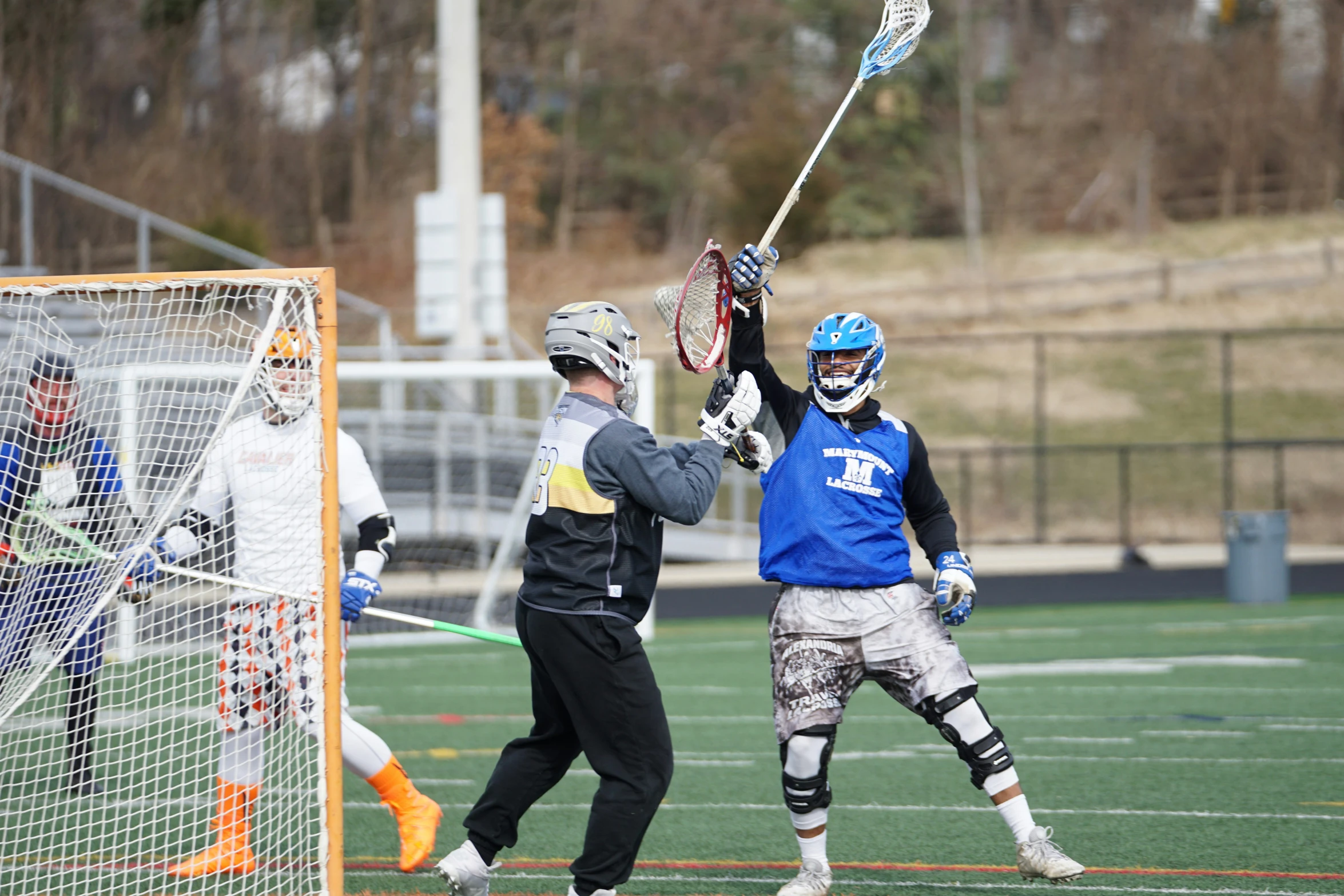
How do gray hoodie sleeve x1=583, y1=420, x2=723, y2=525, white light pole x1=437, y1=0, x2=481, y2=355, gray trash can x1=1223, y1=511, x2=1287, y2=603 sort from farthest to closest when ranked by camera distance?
1. white light pole x1=437, y1=0, x2=481, y2=355
2. gray trash can x1=1223, y1=511, x2=1287, y2=603
3. gray hoodie sleeve x1=583, y1=420, x2=723, y2=525

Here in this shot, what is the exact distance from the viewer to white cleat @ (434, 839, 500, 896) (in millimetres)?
4293

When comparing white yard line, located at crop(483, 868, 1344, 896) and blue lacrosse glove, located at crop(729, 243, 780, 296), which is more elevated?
blue lacrosse glove, located at crop(729, 243, 780, 296)

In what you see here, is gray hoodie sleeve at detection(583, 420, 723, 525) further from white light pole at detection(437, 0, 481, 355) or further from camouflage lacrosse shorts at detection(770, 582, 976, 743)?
white light pole at detection(437, 0, 481, 355)

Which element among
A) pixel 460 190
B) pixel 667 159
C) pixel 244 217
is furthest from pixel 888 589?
pixel 667 159

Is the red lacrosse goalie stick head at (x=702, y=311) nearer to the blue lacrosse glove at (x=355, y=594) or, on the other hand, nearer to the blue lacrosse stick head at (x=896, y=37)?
the blue lacrosse stick head at (x=896, y=37)

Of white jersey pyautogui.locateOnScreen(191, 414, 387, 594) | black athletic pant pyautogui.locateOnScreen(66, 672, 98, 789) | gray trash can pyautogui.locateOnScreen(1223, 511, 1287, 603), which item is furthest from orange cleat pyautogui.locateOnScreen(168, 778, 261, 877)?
gray trash can pyautogui.locateOnScreen(1223, 511, 1287, 603)

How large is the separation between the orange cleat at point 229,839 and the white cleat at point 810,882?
1.87 meters

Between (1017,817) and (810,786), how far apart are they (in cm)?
64

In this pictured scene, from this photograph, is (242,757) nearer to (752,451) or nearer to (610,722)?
(610,722)

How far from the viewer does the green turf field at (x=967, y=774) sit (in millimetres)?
5066

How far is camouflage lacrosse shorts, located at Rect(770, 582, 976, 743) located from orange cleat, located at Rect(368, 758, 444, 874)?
1342 millimetres

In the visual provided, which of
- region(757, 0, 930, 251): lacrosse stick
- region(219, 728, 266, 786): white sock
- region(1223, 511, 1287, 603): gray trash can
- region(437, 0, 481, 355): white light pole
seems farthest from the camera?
region(437, 0, 481, 355): white light pole

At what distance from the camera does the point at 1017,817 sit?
14.6ft

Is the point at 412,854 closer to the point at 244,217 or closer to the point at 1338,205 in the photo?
the point at 244,217
